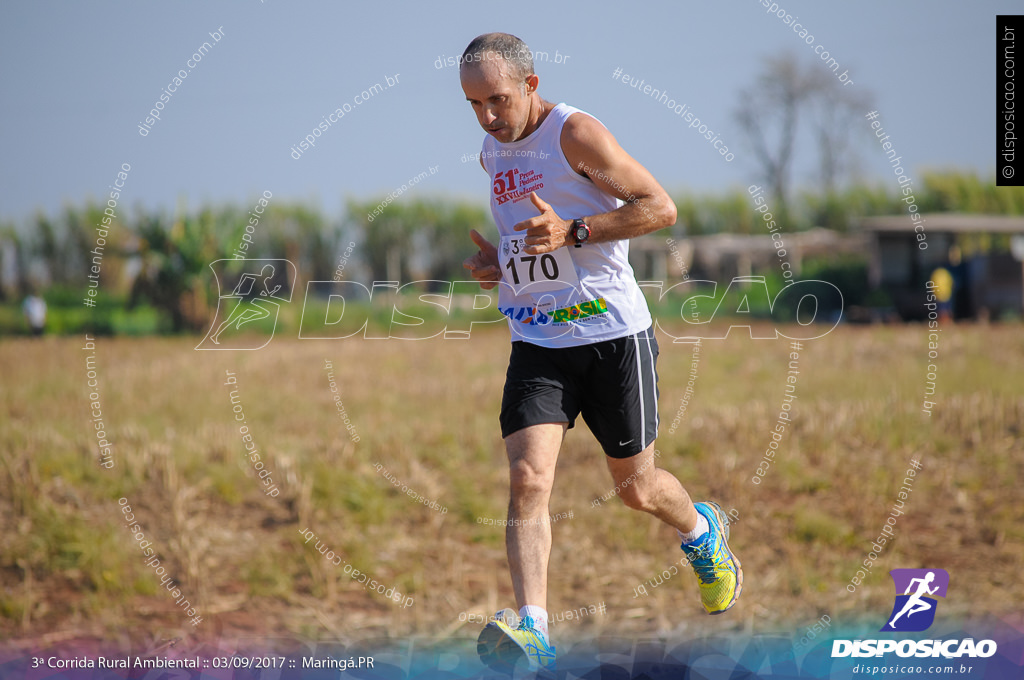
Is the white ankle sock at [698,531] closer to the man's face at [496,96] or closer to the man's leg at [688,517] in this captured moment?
the man's leg at [688,517]

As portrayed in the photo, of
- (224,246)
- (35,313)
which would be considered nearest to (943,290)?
(224,246)

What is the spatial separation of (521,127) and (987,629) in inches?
149

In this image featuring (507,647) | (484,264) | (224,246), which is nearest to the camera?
(507,647)

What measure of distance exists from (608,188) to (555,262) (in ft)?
1.11

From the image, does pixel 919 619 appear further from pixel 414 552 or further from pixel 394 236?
pixel 394 236

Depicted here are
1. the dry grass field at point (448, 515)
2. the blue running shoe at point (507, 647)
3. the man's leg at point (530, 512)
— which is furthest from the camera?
the dry grass field at point (448, 515)

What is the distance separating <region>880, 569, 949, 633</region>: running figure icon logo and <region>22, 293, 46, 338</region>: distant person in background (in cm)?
1681

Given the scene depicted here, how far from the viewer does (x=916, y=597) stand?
494cm

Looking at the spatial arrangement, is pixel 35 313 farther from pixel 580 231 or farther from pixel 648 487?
pixel 580 231

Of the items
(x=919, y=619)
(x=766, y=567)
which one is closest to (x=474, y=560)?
(x=766, y=567)

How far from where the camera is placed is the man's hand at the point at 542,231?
123 inches

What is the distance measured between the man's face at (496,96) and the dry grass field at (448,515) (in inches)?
130

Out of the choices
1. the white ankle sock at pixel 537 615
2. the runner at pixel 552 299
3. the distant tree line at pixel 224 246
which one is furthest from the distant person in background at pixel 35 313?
the white ankle sock at pixel 537 615

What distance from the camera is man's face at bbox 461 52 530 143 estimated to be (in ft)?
10.2
